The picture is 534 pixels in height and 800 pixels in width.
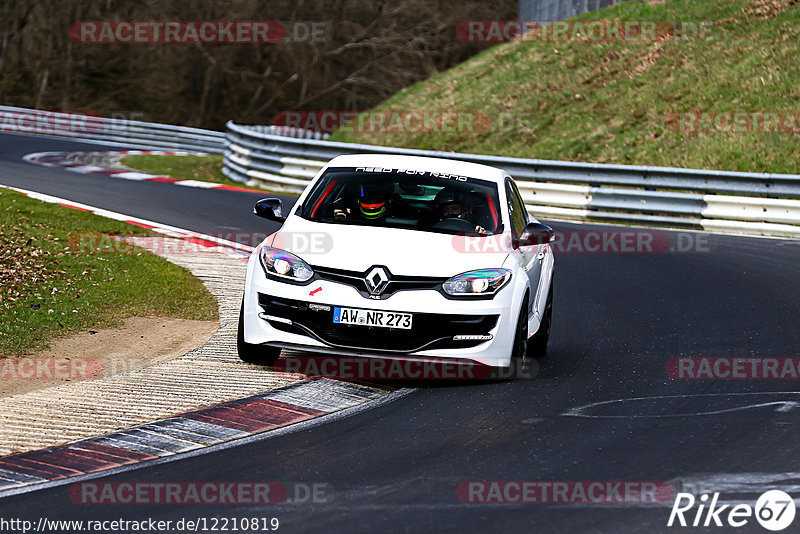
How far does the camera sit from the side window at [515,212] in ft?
29.8

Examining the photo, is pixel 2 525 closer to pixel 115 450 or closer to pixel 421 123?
pixel 115 450

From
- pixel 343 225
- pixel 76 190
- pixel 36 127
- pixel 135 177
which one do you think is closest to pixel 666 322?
pixel 343 225

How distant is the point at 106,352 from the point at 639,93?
69.2 feet

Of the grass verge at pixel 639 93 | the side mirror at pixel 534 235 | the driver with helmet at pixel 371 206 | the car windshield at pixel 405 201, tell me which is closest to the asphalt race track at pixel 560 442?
the side mirror at pixel 534 235

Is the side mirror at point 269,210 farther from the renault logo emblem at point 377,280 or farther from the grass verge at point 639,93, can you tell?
the grass verge at point 639,93

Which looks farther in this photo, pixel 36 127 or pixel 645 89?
pixel 36 127

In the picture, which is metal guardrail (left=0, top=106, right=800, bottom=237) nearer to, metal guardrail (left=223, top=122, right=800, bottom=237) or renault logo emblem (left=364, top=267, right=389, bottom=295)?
metal guardrail (left=223, top=122, right=800, bottom=237)

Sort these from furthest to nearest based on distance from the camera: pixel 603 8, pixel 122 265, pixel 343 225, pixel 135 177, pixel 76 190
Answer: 1. pixel 603 8
2. pixel 135 177
3. pixel 76 190
4. pixel 122 265
5. pixel 343 225

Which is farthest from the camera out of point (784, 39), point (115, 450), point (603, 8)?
point (603, 8)

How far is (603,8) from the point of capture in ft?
106

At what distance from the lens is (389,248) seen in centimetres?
802

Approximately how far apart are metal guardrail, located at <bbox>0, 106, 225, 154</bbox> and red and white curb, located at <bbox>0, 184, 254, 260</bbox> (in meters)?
14.8

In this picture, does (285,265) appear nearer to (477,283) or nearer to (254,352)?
(254,352)

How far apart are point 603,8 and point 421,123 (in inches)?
256
